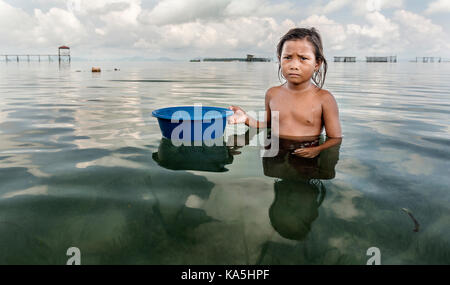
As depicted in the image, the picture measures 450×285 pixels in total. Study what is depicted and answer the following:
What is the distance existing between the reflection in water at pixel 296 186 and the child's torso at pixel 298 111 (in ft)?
0.68

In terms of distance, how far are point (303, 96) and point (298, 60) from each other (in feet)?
1.31

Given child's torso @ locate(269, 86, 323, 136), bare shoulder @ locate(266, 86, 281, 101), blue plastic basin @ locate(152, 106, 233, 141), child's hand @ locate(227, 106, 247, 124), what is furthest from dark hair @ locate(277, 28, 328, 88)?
blue plastic basin @ locate(152, 106, 233, 141)

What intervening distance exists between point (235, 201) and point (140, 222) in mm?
648

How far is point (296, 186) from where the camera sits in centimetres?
228

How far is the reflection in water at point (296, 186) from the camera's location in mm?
1789

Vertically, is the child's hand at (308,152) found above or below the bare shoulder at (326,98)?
below

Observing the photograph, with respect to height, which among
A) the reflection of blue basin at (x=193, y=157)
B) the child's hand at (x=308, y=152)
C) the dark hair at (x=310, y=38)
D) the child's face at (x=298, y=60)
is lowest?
the reflection of blue basin at (x=193, y=157)

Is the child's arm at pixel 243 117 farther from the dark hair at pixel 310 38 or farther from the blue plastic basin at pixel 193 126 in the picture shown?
the dark hair at pixel 310 38

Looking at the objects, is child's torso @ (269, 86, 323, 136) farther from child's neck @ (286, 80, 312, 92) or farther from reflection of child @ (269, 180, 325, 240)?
reflection of child @ (269, 180, 325, 240)

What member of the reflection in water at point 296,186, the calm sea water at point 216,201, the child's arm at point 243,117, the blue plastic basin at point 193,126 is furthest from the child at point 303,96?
the blue plastic basin at point 193,126

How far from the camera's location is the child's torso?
3289 millimetres

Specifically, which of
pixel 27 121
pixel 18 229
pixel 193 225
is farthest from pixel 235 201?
pixel 27 121

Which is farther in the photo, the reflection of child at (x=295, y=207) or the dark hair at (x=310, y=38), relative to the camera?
the dark hair at (x=310, y=38)

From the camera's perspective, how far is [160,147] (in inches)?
134
